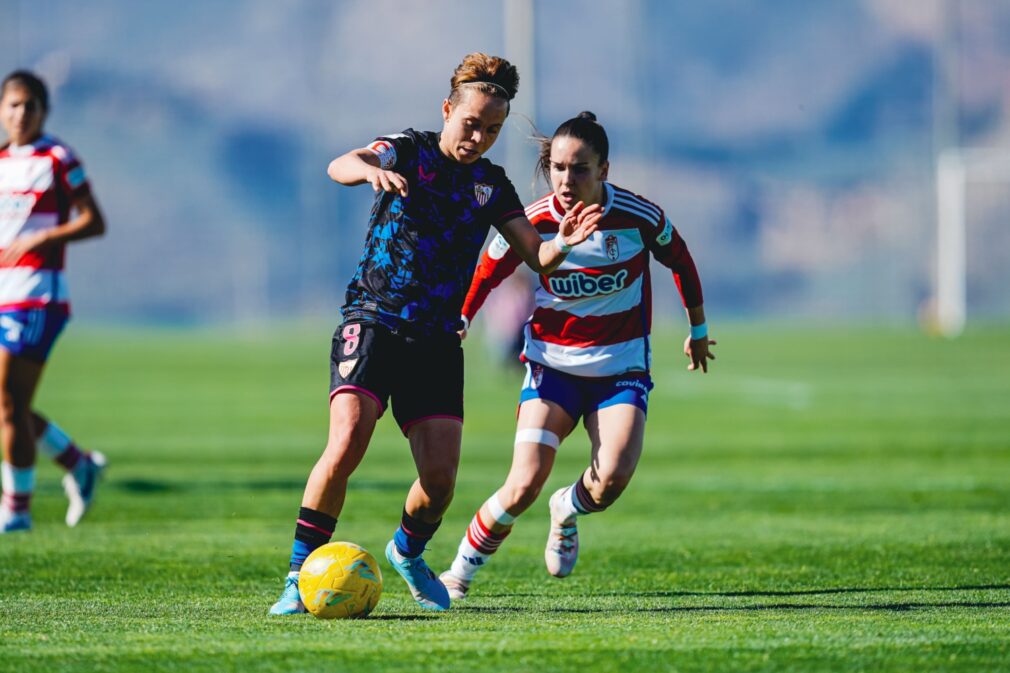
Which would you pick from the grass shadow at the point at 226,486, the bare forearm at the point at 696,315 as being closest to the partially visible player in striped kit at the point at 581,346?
the bare forearm at the point at 696,315

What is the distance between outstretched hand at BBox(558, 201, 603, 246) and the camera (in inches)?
245

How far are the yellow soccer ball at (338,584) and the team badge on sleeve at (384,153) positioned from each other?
1.55 meters

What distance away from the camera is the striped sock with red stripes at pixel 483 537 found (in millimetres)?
6945

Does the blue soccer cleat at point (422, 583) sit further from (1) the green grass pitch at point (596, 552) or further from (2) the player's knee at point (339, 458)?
(2) the player's knee at point (339, 458)

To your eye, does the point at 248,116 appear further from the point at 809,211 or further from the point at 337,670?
the point at 337,670

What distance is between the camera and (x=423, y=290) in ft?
20.9

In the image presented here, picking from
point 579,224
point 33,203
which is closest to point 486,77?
point 579,224

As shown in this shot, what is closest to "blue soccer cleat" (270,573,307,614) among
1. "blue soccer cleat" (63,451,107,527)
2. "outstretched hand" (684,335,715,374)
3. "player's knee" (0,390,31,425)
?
"outstretched hand" (684,335,715,374)

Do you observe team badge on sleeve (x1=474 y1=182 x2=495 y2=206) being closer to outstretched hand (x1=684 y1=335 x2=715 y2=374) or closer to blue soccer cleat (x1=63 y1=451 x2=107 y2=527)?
outstretched hand (x1=684 y1=335 x2=715 y2=374)

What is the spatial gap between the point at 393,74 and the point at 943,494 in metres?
67.6

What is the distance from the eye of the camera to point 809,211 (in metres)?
71.0

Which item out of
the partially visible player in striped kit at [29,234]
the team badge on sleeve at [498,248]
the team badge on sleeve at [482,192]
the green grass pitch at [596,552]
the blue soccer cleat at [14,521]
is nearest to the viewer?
the green grass pitch at [596,552]

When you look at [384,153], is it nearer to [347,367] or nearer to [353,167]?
[353,167]

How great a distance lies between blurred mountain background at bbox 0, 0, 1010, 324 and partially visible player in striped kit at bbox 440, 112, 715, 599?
183 ft
